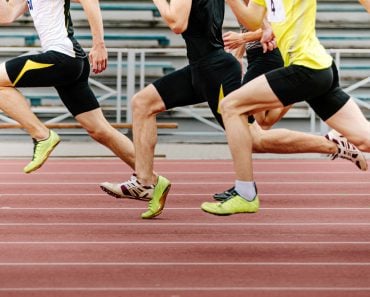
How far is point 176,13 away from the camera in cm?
768

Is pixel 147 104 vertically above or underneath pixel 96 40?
underneath

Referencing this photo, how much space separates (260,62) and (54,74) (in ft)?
6.29

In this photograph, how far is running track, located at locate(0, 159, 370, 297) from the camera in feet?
20.5

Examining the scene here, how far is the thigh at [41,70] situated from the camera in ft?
28.9

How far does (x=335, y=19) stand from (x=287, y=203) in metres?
8.82

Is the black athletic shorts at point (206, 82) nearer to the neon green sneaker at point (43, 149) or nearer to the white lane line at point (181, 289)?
the neon green sneaker at point (43, 149)

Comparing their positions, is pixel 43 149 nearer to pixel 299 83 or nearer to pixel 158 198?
pixel 158 198

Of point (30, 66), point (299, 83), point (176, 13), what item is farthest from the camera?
point (30, 66)

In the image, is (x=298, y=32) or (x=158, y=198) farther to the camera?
(x=158, y=198)

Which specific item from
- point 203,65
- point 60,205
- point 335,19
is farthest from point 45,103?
point 203,65

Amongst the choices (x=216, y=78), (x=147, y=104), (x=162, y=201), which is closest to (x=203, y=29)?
(x=216, y=78)

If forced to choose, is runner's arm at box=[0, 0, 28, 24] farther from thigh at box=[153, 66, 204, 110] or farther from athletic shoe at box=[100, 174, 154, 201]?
thigh at box=[153, 66, 204, 110]

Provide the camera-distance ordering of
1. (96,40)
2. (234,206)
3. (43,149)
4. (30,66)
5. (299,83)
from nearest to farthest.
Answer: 1. (299,83)
2. (234,206)
3. (96,40)
4. (30,66)
5. (43,149)

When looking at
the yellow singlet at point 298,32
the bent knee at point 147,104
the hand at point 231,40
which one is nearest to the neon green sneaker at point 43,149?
the bent knee at point 147,104
